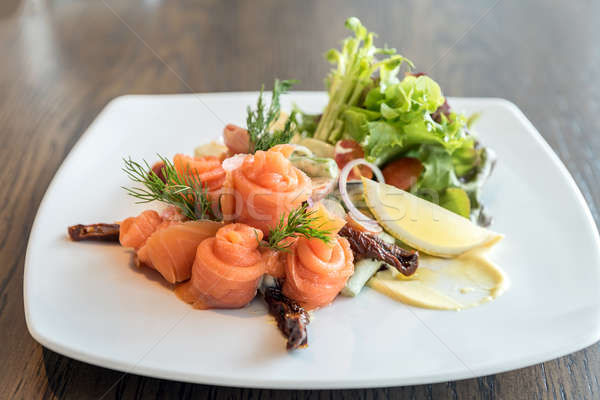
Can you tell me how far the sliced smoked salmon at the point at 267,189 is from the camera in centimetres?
213

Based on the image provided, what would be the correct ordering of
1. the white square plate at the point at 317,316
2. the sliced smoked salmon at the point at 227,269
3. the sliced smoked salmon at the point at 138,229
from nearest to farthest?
the white square plate at the point at 317,316, the sliced smoked salmon at the point at 227,269, the sliced smoked salmon at the point at 138,229

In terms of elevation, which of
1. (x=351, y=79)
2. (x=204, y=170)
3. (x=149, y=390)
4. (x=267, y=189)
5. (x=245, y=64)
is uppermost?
(x=351, y=79)

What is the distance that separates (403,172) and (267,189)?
0.89 metres

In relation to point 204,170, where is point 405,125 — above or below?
above

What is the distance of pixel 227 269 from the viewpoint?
2.02 metres

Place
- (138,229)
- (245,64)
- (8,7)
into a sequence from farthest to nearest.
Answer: (8,7)
(245,64)
(138,229)

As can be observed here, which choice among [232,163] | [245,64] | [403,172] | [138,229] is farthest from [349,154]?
[245,64]

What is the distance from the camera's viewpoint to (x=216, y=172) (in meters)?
2.42

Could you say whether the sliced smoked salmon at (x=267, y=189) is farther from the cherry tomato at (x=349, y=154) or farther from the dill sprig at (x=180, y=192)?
the cherry tomato at (x=349, y=154)

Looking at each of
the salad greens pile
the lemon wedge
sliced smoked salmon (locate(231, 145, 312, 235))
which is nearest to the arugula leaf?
the salad greens pile

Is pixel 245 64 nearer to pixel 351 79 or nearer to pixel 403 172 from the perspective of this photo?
pixel 351 79

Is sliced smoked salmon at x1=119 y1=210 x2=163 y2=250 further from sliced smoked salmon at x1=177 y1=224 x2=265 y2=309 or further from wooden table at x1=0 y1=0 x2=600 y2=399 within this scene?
wooden table at x1=0 y1=0 x2=600 y2=399

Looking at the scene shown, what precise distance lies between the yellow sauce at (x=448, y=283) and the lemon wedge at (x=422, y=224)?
0.15ft

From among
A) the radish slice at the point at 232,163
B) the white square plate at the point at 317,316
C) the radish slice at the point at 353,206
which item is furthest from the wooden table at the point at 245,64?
the radish slice at the point at 232,163
